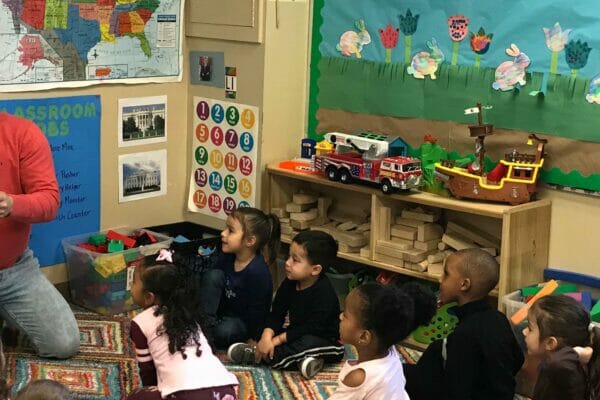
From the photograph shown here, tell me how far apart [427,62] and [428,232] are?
652mm

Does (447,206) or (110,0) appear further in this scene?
(110,0)

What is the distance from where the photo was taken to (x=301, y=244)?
10.3 feet

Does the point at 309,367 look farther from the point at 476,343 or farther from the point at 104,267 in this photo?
the point at 104,267

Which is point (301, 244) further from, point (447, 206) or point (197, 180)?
point (197, 180)

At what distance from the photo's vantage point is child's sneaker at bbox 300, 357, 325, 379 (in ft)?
10.2

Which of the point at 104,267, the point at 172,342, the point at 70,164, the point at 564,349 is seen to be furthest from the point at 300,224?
Result: the point at 564,349

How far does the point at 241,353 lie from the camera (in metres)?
3.21

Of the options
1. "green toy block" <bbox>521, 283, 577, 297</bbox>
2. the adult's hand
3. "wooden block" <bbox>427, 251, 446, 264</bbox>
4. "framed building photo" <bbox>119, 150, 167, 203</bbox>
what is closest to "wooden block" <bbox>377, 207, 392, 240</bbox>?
"wooden block" <bbox>427, 251, 446, 264</bbox>

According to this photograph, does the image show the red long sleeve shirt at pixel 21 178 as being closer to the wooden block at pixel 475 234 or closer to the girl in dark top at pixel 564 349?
the wooden block at pixel 475 234

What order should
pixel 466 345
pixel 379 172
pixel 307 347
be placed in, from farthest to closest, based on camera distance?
pixel 379 172
pixel 307 347
pixel 466 345

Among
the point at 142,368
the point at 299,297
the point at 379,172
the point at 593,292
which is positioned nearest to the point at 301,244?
the point at 299,297

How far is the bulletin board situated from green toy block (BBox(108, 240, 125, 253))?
3.18 feet

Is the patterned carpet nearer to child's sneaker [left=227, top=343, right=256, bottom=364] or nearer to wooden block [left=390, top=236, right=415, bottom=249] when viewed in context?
child's sneaker [left=227, top=343, right=256, bottom=364]

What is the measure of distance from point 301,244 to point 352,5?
1111 mm
